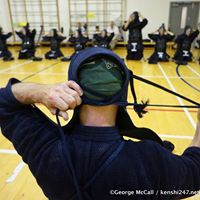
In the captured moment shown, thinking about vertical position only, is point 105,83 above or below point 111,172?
above

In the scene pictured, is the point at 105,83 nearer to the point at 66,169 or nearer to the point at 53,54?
the point at 66,169

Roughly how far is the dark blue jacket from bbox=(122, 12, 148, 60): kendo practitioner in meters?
7.72

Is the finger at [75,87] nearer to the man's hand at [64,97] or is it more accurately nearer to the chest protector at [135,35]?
the man's hand at [64,97]

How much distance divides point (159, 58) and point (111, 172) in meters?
7.63

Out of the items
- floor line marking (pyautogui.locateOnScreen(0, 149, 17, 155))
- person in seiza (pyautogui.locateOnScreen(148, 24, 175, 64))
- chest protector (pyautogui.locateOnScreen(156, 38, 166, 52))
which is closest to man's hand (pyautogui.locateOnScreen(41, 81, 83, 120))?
floor line marking (pyautogui.locateOnScreen(0, 149, 17, 155))

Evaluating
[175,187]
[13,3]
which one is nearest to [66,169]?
[175,187]

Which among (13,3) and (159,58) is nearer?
(159,58)

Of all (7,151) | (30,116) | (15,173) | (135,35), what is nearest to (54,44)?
(135,35)

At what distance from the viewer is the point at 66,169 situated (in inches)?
28.1

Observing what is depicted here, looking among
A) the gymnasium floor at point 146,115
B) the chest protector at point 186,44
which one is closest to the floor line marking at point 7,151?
the gymnasium floor at point 146,115

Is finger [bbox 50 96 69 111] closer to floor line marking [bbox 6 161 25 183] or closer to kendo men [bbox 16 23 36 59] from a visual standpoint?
floor line marking [bbox 6 161 25 183]

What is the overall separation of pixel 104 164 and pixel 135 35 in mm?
8094

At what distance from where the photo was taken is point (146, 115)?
11.4ft

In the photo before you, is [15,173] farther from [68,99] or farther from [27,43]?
[27,43]
